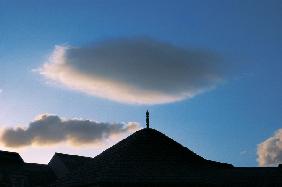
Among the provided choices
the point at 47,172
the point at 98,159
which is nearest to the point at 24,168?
the point at 47,172

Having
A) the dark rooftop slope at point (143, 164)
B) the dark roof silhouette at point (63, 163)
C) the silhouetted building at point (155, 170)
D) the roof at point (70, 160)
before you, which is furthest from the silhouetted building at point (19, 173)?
the dark rooftop slope at point (143, 164)

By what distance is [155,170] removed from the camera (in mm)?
23438

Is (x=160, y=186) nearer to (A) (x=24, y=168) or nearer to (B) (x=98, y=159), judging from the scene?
(B) (x=98, y=159)

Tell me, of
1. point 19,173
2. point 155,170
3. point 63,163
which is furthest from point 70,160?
point 155,170

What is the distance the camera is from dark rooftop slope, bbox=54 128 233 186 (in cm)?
2292

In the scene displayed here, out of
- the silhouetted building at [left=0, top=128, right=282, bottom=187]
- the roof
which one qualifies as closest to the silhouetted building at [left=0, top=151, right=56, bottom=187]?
the roof

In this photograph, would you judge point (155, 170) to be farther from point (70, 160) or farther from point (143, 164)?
point (70, 160)

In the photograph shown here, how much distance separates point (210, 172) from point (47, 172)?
33.4 meters

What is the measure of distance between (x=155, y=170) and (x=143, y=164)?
85cm

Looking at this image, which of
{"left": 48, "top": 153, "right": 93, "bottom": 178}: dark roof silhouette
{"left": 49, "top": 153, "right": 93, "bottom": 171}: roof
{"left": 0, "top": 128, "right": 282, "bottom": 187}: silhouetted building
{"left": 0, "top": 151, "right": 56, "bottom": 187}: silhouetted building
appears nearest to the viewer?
{"left": 0, "top": 128, "right": 282, "bottom": 187}: silhouetted building

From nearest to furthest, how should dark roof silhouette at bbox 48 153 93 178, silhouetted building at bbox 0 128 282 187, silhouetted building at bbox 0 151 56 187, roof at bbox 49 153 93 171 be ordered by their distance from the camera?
silhouetted building at bbox 0 128 282 187, silhouetted building at bbox 0 151 56 187, dark roof silhouette at bbox 48 153 93 178, roof at bbox 49 153 93 171

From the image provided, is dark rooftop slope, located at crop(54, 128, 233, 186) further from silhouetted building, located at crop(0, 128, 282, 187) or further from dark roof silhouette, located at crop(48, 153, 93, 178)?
dark roof silhouette, located at crop(48, 153, 93, 178)

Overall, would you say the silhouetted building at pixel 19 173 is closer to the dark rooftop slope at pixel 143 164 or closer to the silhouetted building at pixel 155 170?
the silhouetted building at pixel 155 170

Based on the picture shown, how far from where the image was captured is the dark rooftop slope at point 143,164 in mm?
22922
